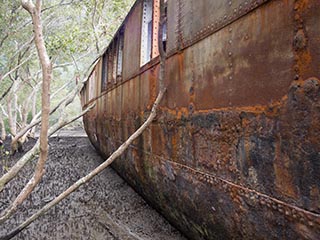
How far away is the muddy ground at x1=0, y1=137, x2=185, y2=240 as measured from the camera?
434 cm

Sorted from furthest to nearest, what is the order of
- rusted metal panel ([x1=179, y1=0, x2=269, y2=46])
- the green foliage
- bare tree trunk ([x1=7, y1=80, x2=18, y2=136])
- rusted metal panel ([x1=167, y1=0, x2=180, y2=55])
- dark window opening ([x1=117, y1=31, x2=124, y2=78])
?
bare tree trunk ([x1=7, y1=80, x2=18, y2=136])
the green foliage
dark window opening ([x1=117, y1=31, x2=124, y2=78])
rusted metal panel ([x1=167, y1=0, x2=180, y2=55])
rusted metal panel ([x1=179, y1=0, x2=269, y2=46])

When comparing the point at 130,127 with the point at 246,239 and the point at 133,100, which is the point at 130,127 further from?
the point at 246,239

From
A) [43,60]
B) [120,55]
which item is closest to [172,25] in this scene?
[43,60]

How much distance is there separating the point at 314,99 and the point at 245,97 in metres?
Answer: 0.57

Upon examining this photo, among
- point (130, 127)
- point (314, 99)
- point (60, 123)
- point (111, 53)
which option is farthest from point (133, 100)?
point (314, 99)

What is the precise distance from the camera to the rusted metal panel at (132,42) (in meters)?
4.87

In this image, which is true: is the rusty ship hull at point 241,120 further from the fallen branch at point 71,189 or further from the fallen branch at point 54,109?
the fallen branch at point 54,109

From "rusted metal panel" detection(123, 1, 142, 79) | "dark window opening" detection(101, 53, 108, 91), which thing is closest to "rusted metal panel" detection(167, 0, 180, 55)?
"rusted metal panel" detection(123, 1, 142, 79)

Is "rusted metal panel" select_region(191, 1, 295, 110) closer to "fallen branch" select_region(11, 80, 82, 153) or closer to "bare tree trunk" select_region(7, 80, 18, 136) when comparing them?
"fallen branch" select_region(11, 80, 82, 153)

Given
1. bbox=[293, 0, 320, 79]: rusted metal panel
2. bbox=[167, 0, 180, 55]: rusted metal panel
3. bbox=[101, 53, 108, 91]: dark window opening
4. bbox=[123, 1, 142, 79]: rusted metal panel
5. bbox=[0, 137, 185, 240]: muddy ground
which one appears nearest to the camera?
bbox=[293, 0, 320, 79]: rusted metal panel

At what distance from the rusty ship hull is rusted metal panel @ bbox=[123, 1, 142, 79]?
131cm

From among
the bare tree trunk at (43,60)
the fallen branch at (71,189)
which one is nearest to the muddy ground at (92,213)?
the fallen branch at (71,189)

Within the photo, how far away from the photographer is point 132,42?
5227 millimetres

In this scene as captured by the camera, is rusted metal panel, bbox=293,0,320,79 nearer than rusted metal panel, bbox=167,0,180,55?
Yes
